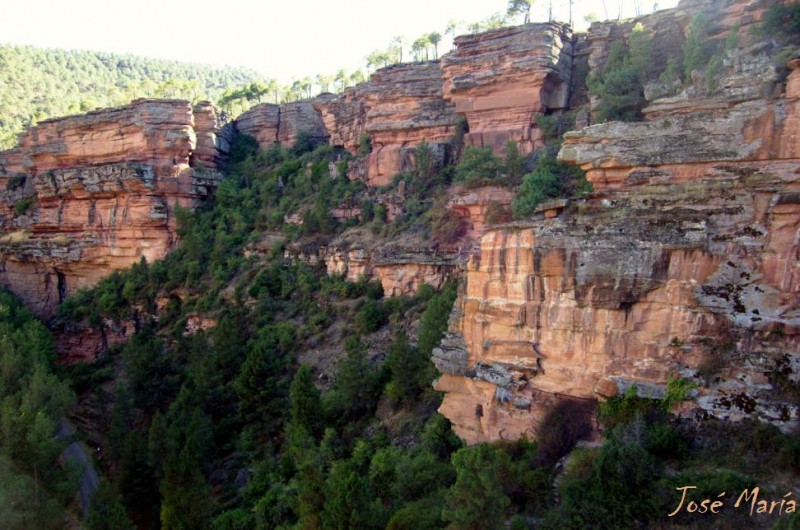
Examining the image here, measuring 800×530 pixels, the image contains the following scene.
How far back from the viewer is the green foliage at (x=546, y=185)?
29.9 metres

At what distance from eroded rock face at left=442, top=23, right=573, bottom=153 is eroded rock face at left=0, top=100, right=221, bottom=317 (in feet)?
78.0

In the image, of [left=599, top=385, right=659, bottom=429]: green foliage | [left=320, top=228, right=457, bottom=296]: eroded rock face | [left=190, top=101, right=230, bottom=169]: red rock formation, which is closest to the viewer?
[left=599, top=385, right=659, bottom=429]: green foliage

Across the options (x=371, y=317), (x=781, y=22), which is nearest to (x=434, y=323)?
(x=371, y=317)

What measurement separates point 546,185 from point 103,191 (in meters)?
37.1

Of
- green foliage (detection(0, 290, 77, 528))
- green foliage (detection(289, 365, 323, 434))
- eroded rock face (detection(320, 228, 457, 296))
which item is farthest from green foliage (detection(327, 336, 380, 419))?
green foliage (detection(0, 290, 77, 528))

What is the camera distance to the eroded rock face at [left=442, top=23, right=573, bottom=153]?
36.1m

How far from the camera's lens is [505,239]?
19.7 metres

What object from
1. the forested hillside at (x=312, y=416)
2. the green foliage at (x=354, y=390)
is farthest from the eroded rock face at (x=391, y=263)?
the green foliage at (x=354, y=390)

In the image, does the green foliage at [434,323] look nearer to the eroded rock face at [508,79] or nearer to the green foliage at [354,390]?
the green foliage at [354,390]

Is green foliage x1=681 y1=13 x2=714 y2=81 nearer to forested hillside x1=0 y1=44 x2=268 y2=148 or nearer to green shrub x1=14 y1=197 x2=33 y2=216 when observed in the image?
green shrub x1=14 y1=197 x2=33 y2=216

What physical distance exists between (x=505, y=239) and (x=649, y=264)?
485cm

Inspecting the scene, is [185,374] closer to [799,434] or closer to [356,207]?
[356,207]

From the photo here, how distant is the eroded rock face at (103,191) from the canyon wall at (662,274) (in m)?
35.4

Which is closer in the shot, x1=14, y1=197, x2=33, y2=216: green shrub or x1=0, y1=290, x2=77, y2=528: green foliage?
x1=0, y1=290, x2=77, y2=528: green foliage
